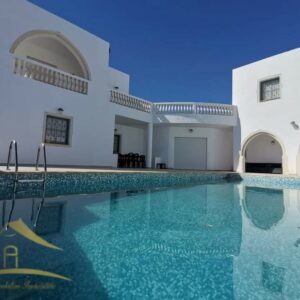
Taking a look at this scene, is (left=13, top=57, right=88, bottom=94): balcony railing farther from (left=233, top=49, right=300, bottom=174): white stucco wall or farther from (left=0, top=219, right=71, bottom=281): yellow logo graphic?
(left=233, top=49, right=300, bottom=174): white stucco wall

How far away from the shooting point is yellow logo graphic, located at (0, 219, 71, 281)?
2.27 m

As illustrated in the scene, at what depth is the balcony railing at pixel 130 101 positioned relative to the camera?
13.7 metres

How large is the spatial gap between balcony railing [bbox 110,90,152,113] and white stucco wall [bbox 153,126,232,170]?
252cm

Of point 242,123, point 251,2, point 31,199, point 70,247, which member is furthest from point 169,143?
point 70,247

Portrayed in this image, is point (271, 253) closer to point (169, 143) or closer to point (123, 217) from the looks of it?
point (123, 217)

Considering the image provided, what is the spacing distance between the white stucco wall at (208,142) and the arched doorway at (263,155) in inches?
58.5

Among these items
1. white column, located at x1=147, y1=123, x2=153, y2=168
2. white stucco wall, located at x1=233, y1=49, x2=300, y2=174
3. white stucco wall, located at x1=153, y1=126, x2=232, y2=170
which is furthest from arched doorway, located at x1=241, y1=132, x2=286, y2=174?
white column, located at x1=147, y1=123, x2=153, y2=168

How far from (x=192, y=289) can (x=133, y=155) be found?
13.7 m

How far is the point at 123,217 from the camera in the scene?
4805 mm

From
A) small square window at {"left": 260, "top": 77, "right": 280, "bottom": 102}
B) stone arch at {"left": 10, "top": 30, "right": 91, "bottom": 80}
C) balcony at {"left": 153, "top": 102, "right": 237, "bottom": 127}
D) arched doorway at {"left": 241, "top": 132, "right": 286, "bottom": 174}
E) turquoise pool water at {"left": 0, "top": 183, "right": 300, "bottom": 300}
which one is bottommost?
turquoise pool water at {"left": 0, "top": 183, "right": 300, "bottom": 300}

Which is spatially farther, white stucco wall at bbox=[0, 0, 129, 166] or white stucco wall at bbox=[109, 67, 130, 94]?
white stucco wall at bbox=[109, 67, 130, 94]

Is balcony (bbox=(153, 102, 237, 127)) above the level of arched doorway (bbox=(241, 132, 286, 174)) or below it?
above

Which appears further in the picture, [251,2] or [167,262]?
[251,2]

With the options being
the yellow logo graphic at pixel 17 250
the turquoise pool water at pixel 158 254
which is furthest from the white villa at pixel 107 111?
the yellow logo graphic at pixel 17 250
